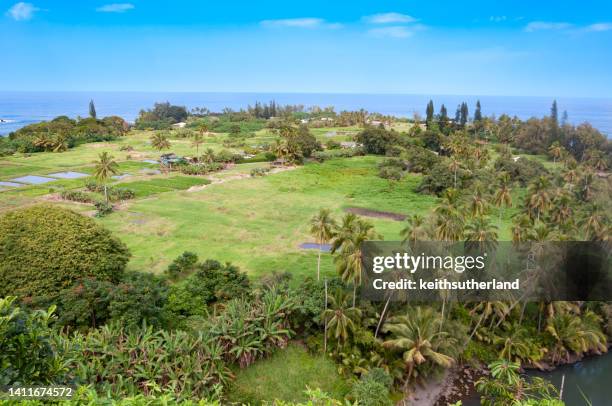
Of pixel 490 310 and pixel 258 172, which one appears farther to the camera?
pixel 258 172

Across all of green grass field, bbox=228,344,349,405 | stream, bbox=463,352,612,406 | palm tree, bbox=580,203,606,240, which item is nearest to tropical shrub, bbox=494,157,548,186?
palm tree, bbox=580,203,606,240

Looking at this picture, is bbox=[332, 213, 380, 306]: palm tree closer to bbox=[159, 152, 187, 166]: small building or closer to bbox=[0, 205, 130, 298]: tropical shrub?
bbox=[0, 205, 130, 298]: tropical shrub

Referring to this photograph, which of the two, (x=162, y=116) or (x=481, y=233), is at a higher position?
(x=162, y=116)

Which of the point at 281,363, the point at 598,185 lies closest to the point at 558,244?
the point at 281,363

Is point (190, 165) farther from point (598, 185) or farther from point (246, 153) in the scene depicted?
point (598, 185)

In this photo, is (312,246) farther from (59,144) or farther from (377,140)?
(59,144)

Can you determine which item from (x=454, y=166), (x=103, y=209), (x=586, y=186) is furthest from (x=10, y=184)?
(x=586, y=186)
